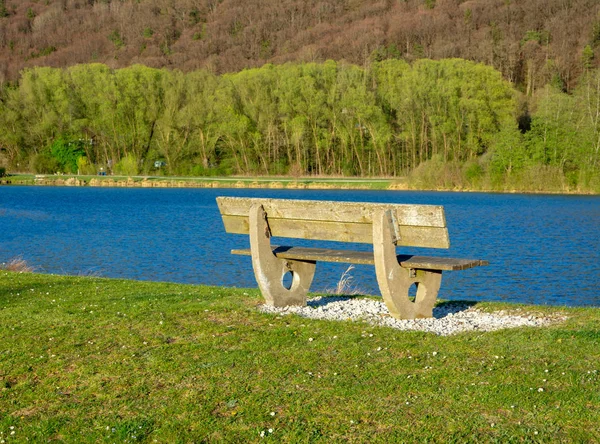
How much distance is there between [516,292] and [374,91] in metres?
70.0

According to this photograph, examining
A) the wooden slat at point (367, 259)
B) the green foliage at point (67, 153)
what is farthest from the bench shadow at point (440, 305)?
the green foliage at point (67, 153)

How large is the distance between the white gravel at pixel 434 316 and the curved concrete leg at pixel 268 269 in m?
0.19

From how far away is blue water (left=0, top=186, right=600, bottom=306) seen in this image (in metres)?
22.7

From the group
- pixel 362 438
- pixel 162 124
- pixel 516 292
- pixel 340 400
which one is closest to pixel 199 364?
pixel 340 400

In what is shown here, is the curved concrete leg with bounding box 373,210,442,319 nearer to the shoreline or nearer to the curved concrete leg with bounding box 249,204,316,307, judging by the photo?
the curved concrete leg with bounding box 249,204,316,307

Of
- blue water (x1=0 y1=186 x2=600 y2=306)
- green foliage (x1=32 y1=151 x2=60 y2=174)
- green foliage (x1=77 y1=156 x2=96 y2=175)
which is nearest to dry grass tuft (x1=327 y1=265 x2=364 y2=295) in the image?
blue water (x1=0 y1=186 x2=600 y2=306)

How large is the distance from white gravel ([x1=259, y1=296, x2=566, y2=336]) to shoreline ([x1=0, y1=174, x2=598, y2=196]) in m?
58.3

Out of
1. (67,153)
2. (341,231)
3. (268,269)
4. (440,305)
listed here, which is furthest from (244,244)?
(67,153)

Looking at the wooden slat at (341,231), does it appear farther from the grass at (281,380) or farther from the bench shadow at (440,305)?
the bench shadow at (440,305)

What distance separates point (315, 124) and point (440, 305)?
256ft

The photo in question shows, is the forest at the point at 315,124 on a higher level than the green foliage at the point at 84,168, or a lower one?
higher

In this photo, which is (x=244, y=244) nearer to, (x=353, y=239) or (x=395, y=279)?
(x=353, y=239)

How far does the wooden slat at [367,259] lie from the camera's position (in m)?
9.92

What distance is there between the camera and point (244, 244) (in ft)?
109
